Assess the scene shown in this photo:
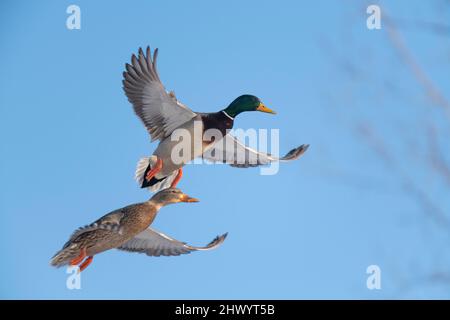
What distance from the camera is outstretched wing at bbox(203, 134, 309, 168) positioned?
375 inches

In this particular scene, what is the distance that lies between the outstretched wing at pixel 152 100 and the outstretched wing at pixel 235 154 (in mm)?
755

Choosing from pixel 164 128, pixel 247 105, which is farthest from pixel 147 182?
pixel 247 105

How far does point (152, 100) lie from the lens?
8.89m

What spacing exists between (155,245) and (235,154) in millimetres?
1871

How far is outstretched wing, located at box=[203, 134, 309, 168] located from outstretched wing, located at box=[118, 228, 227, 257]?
1573mm

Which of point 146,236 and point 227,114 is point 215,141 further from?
point 146,236

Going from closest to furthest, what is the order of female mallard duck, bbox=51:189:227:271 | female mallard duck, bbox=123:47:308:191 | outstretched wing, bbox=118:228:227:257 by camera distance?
female mallard duck, bbox=51:189:227:271 → outstretched wing, bbox=118:228:227:257 → female mallard duck, bbox=123:47:308:191

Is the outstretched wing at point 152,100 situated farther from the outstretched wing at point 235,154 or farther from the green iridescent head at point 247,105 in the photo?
Result: the outstretched wing at point 235,154

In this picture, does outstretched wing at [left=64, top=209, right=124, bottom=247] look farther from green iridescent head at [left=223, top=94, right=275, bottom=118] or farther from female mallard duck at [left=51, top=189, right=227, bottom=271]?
green iridescent head at [left=223, top=94, right=275, bottom=118]

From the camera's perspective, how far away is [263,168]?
9594 millimetres

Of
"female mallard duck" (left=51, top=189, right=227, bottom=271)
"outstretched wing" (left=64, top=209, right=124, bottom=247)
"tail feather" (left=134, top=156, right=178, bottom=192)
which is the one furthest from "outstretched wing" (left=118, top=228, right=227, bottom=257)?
"outstretched wing" (left=64, top=209, right=124, bottom=247)

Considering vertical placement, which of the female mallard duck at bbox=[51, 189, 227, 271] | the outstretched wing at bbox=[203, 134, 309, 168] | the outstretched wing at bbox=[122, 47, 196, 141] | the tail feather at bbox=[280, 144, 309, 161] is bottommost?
the female mallard duck at bbox=[51, 189, 227, 271]

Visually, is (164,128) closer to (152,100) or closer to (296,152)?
(152,100)
